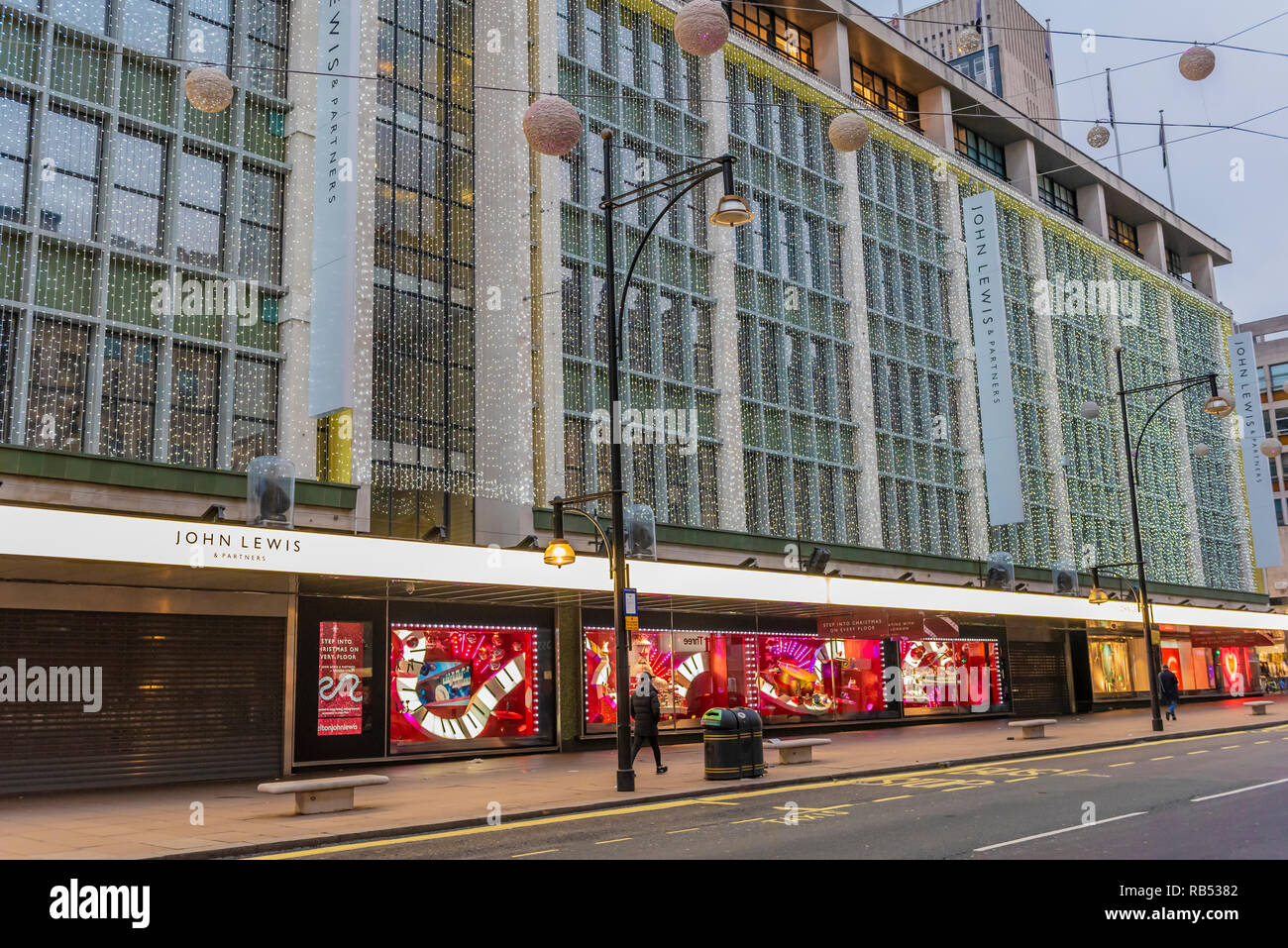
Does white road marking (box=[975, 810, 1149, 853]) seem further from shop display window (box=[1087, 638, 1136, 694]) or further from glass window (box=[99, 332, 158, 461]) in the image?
shop display window (box=[1087, 638, 1136, 694])

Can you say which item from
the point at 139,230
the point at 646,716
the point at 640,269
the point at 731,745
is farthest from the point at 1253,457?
the point at 139,230

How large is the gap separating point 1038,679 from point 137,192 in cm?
3597

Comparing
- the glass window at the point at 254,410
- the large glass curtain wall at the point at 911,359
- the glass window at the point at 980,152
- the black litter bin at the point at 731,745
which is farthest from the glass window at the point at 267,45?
the glass window at the point at 980,152

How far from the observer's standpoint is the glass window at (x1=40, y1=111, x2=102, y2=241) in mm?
20750

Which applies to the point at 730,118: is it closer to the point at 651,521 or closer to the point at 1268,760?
the point at 651,521

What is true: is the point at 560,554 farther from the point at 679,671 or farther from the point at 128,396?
the point at 679,671

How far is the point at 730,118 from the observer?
36.3 m

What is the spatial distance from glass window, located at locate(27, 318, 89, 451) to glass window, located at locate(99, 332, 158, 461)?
42cm

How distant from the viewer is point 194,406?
73.3ft

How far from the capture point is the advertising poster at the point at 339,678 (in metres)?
22.7

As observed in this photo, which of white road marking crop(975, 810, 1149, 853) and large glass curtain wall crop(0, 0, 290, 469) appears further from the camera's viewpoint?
large glass curtain wall crop(0, 0, 290, 469)

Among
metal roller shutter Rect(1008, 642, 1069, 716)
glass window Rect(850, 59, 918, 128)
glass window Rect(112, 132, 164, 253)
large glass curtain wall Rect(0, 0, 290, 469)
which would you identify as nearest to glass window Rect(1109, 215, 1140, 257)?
glass window Rect(850, 59, 918, 128)

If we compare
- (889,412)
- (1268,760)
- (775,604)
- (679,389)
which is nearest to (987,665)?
(889,412)

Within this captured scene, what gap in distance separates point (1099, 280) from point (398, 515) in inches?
1674
